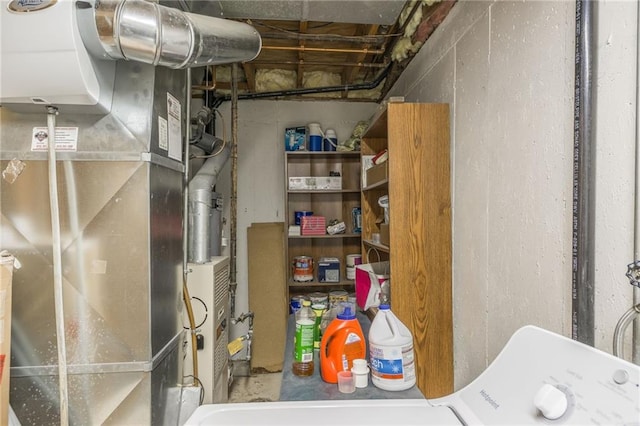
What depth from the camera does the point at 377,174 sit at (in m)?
2.02

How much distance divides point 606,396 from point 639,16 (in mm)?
774

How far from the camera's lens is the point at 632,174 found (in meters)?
0.75

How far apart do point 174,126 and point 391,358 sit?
4.79 ft

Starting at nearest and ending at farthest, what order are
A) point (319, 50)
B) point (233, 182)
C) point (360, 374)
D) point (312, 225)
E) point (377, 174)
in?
point (360, 374) < point (377, 174) < point (319, 50) < point (233, 182) < point (312, 225)

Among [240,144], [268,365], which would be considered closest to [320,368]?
[268,365]

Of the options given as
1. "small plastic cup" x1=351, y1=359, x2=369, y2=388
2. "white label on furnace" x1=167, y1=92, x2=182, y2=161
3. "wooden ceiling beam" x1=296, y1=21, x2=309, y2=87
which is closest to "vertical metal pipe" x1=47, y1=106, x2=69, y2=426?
"white label on furnace" x1=167, y1=92, x2=182, y2=161

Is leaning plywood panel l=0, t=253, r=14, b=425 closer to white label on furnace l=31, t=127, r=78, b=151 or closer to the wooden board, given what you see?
white label on furnace l=31, t=127, r=78, b=151

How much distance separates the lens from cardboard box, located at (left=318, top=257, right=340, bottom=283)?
10.1ft

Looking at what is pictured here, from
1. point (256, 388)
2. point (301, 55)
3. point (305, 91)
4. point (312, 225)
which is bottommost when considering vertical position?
point (256, 388)

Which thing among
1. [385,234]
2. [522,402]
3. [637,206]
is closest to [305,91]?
[385,234]

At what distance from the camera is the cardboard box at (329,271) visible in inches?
121

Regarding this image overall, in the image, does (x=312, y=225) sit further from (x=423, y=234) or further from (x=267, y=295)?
(x=423, y=234)

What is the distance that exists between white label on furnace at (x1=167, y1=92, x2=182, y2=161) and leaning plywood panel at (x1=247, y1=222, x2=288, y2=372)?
1.50 m

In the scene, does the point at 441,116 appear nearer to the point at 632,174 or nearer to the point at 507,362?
the point at 632,174
